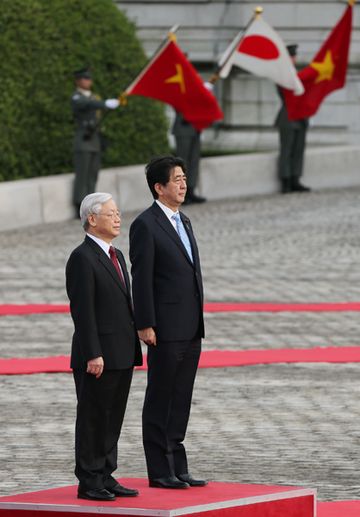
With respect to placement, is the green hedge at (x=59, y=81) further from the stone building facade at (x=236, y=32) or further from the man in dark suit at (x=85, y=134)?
the stone building facade at (x=236, y=32)

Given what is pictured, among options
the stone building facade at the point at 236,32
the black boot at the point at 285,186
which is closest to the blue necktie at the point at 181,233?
the black boot at the point at 285,186

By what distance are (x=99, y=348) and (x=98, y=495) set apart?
0.63 meters

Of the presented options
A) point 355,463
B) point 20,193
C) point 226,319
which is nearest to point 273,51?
point 20,193

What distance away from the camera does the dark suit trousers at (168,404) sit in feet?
26.0

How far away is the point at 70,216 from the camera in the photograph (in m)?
21.9

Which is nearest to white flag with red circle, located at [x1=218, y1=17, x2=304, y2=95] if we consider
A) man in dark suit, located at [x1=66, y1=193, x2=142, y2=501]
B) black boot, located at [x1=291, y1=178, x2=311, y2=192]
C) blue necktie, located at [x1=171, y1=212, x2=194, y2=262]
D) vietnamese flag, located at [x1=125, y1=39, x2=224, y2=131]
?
vietnamese flag, located at [x1=125, y1=39, x2=224, y2=131]

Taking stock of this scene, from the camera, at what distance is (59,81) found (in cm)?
2261

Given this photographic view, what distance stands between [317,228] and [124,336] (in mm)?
13507

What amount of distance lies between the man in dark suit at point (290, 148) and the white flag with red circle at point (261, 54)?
6.68 feet

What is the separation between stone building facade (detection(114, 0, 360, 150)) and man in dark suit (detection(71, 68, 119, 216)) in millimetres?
8377

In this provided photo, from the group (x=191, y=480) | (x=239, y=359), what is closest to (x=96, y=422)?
(x=191, y=480)

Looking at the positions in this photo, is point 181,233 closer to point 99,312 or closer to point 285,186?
point 99,312

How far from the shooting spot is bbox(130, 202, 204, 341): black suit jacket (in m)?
7.95

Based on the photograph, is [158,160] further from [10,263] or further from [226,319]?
[10,263]
